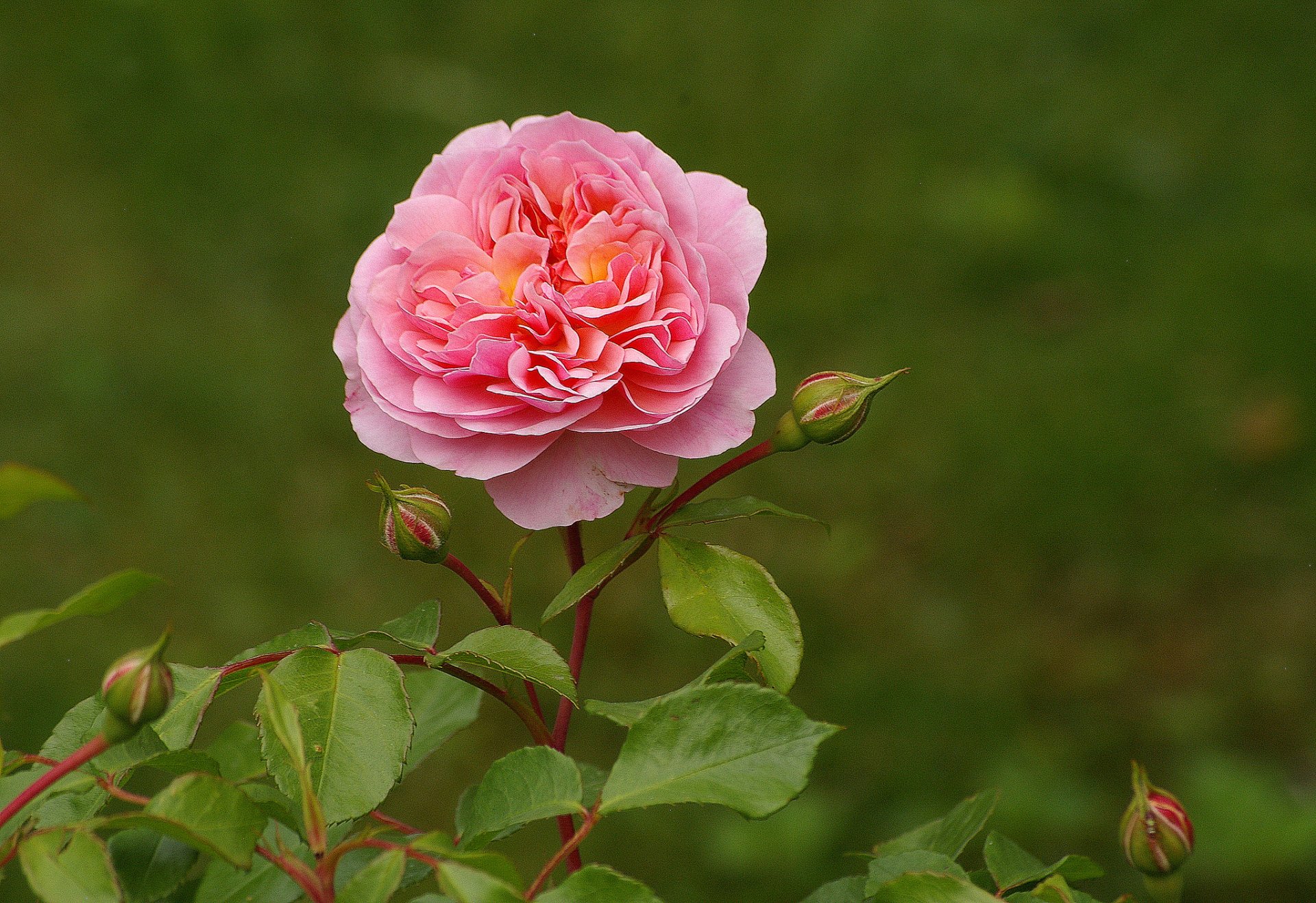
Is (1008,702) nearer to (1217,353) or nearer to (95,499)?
(1217,353)

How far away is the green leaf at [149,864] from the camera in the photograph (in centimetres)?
59

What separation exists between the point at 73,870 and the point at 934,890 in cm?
35

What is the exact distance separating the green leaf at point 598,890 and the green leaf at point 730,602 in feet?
0.58

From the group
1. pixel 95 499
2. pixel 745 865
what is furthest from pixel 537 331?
pixel 95 499

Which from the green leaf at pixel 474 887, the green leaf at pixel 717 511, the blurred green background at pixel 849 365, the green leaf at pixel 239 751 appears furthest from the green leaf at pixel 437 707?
the blurred green background at pixel 849 365

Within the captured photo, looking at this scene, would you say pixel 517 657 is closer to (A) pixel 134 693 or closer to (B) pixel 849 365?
(A) pixel 134 693

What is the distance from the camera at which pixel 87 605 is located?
0.51m

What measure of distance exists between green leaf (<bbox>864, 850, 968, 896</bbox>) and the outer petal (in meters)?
0.22

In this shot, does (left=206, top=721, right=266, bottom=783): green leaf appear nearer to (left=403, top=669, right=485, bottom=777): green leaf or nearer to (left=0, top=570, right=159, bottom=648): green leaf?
(left=403, top=669, right=485, bottom=777): green leaf

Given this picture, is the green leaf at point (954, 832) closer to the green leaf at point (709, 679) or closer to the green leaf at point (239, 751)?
the green leaf at point (709, 679)

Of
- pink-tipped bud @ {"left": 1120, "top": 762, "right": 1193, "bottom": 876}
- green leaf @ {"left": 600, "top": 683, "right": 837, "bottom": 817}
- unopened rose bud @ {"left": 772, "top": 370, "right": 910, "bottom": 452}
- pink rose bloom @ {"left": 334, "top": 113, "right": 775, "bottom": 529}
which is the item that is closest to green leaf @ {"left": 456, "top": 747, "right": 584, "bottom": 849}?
green leaf @ {"left": 600, "top": 683, "right": 837, "bottom": 817}

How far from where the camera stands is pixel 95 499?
221 centimetres

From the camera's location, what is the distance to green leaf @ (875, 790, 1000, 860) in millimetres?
676

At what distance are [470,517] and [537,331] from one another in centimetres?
154
